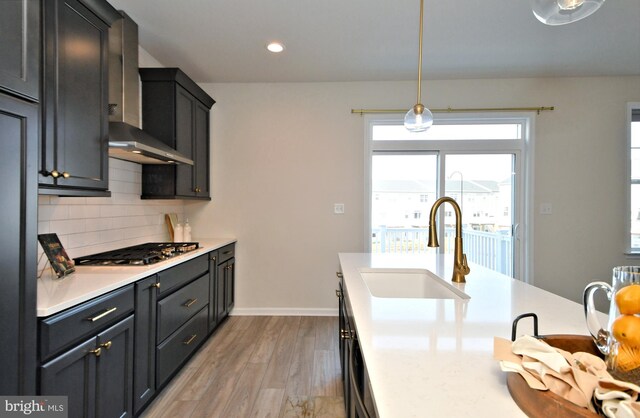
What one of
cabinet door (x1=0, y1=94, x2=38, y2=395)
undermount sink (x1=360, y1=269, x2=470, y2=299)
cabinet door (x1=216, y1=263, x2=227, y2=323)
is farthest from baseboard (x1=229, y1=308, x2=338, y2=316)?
cabinet door (x1=0, y1=94, x2=38, y2=395)

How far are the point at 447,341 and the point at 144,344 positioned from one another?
1674 mm

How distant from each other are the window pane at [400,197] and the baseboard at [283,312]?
0.89m

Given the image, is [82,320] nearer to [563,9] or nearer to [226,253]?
[226,253]

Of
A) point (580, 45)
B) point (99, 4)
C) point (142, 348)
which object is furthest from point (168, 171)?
point (580, 45)

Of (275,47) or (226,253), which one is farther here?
(226,253)

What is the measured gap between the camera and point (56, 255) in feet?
5.44

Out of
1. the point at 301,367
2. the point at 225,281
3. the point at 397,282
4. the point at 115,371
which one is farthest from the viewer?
the point at 225,281

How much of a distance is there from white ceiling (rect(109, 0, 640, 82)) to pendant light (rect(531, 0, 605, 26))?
1.23 meters

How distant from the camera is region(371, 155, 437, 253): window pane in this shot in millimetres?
3578

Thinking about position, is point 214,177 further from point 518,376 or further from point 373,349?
point 518,376

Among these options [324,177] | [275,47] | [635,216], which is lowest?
[635,216]

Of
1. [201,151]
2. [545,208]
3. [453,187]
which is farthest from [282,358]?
[545,208]

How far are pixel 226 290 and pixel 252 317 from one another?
1.61 ft

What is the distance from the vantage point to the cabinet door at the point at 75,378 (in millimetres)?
1157
